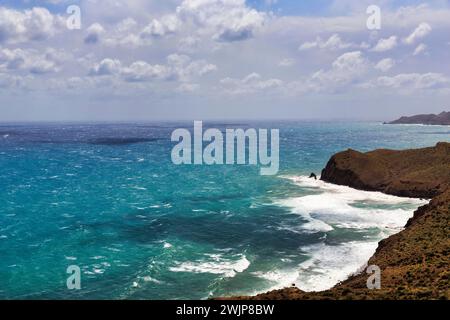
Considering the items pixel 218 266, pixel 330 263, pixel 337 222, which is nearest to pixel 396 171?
pixel 337 222

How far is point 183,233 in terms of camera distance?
63469 millimetres

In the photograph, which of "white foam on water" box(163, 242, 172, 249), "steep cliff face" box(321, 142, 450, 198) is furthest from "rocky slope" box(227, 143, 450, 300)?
"white foam on water" box(163, 242, 172, 249)

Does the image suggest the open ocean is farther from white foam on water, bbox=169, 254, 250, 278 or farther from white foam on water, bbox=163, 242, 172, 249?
white foam on water, bbox=163, 242, 172, 249

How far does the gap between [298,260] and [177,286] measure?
15.6m

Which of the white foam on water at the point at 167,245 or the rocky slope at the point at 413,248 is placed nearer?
the rocky slope at the point at 413,248

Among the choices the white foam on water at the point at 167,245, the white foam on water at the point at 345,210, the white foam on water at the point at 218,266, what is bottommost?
the white foam on water at the point at 218,266

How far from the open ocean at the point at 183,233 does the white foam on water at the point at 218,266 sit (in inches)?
4.5

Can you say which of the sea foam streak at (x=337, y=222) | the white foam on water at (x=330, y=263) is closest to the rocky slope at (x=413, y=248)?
the white foam on water at (x=330, y=263)

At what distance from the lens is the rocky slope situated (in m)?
30.6

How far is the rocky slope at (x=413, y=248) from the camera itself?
Answer: 3061 cm

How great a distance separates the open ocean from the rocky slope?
489 centimetres

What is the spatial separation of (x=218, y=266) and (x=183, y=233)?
50.6 feet

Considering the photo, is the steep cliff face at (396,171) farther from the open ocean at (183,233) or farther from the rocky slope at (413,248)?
the open ocean at (183,233)

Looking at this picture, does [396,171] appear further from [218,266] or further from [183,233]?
[218,266]
